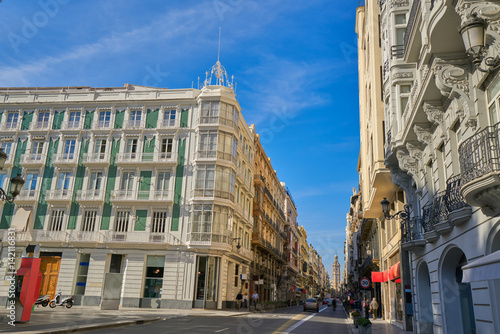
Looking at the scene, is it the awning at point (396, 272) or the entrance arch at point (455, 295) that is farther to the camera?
the awning at point (396, 272)

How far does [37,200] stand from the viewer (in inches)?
1511

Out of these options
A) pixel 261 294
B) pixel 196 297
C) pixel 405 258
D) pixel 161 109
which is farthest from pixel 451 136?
pixel 261 294

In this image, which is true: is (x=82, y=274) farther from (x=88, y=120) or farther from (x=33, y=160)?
(x=88, y=120)

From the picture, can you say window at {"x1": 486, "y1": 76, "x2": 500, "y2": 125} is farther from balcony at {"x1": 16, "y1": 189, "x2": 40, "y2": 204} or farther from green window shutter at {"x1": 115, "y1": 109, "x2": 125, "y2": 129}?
balcony at {"x1": 16, "y1": 189, "x2": 40, "y2": 204}

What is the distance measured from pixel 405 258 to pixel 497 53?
13385mm

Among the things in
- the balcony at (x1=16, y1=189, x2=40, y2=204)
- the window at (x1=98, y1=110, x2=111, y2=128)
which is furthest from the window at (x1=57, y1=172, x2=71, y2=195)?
the window at (x1=98, y1=110, x2=111, y2=128)

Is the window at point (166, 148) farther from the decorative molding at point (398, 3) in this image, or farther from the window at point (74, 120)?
the decorative molding at point (398, 3)

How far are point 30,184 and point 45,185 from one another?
5.36 feet

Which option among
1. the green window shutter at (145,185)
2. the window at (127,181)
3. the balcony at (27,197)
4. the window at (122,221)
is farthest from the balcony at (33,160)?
the green window shutter at (145,185)

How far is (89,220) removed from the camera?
122 feet

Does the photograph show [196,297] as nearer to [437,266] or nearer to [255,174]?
[255,174]

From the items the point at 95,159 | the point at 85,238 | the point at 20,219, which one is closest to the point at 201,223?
the point at 85,238

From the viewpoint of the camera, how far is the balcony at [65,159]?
38.8 metres

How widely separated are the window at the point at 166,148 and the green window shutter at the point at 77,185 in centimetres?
759
